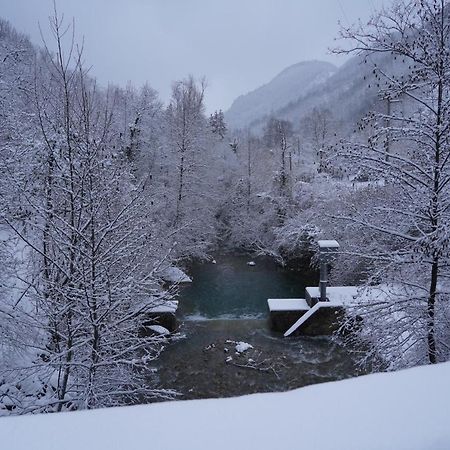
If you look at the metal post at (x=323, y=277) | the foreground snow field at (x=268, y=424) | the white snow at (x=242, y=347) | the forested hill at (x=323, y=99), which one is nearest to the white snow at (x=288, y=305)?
the metal post at (x=323, y=277)

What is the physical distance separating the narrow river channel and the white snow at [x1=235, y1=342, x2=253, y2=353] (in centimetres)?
12

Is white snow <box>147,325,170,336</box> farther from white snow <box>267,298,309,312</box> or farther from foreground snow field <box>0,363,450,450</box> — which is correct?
foreground snow field <box>0,363,450,450</box>

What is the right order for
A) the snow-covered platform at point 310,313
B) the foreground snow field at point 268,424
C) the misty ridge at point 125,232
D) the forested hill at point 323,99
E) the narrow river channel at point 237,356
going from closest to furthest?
the foreground snow field at point 268,424, the misty ridge at point 125,232, the narrow river channel at point 237,356, the snow-covered platform at point 310,313, the forested hill at point 323,99

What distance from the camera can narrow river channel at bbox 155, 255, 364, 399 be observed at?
416 inches

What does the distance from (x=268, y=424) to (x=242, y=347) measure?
36.9 ft

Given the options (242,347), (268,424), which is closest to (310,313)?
(242,347)

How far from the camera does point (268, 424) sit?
175cm

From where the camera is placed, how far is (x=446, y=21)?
574 centimetres

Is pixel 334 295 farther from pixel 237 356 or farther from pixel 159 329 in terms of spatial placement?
pixel 159 329

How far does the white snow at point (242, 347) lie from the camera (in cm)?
1238

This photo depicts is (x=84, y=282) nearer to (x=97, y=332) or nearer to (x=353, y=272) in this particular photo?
(x=97, y=332)

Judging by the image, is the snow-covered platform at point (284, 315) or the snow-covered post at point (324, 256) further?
the snow-covered platform at point (284, 315)

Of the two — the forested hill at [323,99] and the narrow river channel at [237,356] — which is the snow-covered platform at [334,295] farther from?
the forested hill at [323,99]

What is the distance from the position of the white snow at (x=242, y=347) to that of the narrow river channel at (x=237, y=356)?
4.9 inches
